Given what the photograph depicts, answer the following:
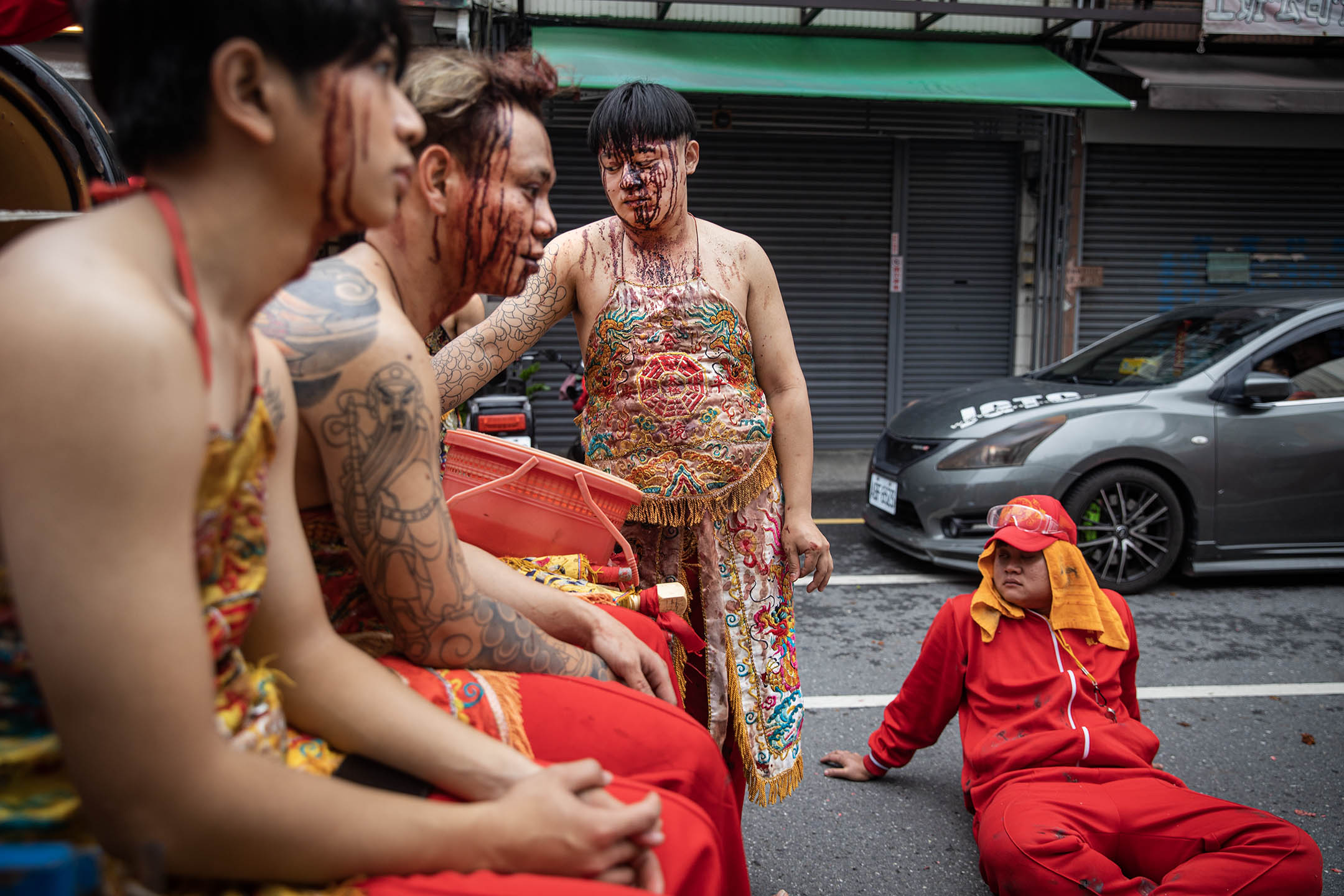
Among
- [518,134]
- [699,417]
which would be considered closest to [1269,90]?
[699,417]

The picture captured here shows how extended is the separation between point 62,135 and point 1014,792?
3606 millimetres

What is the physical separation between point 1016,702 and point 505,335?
181 centimetres

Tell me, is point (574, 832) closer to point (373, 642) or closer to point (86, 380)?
point (373, 642)

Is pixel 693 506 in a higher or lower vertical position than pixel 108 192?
lower

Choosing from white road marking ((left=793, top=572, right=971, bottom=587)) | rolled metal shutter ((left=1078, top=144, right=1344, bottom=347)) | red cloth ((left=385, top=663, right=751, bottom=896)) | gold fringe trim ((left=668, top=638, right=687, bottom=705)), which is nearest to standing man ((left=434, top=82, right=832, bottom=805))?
gold fringe trim ((left=668, top=638, right=687, bottom=705))

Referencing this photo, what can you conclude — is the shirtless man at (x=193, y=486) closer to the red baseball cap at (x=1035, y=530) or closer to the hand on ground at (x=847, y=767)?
the red baseball cap at (x=1035, y=530)

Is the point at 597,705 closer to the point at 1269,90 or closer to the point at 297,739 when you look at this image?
the point at 297,739

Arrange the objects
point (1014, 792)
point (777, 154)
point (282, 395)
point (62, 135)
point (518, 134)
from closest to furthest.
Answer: point (282, 395)
point (518, 134)
point (1014, 792)
point (62, 135)
point (777, 154)

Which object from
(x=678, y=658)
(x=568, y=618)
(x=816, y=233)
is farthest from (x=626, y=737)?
Result: (x=816, y=233)

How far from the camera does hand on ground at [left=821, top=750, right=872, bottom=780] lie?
3.27 m

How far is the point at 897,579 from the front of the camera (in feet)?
19.0

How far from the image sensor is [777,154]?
10.1 m

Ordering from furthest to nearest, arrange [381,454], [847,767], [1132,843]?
1. [847,767]
2. [1132,843]
3. [381,454]

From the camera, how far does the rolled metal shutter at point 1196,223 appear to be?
1064 cm
